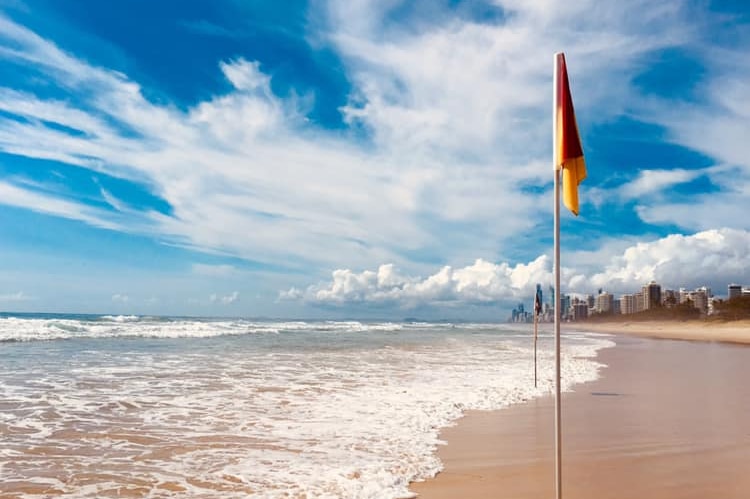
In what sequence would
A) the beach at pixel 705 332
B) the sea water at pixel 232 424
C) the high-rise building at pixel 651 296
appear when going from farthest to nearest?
the high-rise building at pixel 651 296, the beach at pixel 705 332, the sea water at pixel 232 424

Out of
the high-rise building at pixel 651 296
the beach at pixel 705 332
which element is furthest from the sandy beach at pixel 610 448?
the high-rise building at pixel 651 296

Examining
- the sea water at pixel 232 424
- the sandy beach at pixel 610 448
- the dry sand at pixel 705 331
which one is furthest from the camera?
the dry sand at pixel 705 331

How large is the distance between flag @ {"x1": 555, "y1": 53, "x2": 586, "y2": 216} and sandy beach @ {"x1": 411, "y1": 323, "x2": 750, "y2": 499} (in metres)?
2.96

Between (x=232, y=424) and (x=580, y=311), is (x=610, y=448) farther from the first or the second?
(x=580, y=311)

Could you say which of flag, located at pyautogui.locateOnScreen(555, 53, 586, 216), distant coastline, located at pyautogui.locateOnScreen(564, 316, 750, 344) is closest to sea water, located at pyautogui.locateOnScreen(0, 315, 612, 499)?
flag, located at pyautogui.locateOnScreen(555, 53, 586, 216)

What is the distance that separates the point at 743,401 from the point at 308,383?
901cm

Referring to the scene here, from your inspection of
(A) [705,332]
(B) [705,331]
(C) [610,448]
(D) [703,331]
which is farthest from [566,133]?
(D) [703,331]

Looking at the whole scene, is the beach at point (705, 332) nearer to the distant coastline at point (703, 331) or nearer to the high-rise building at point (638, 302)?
the distant coastline at point (703, 331)

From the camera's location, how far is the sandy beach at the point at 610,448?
17.7 ft

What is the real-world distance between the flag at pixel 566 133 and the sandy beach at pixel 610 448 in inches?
117

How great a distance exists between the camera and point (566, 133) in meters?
4.42

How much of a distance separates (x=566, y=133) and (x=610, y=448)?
4526mm

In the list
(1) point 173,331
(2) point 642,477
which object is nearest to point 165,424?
(2) point 642,477

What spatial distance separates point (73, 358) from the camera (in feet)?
58.7
